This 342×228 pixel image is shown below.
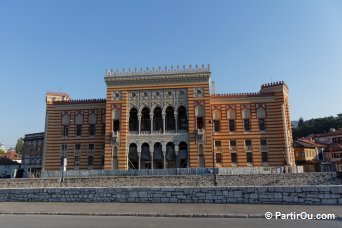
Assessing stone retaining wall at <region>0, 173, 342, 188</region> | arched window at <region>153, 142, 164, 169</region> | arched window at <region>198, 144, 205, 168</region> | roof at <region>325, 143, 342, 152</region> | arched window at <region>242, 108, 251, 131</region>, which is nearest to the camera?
stone retaining wall at <region>0, 173, 342, 188</region>

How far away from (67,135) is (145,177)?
1874 cm

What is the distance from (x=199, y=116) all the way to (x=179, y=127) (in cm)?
381

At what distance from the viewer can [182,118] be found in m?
45.4

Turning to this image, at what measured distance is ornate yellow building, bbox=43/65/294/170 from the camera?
42875 mm

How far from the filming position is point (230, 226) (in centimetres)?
1166

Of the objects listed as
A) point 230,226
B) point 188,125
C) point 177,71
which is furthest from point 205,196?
point 177,71

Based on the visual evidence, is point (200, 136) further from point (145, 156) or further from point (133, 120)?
point (133, 120)

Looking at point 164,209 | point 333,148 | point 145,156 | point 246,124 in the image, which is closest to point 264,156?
point 246,124

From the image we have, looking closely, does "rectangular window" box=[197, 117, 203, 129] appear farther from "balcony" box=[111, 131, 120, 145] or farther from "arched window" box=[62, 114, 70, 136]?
"arched window" box=[62, 114, 70, 136]

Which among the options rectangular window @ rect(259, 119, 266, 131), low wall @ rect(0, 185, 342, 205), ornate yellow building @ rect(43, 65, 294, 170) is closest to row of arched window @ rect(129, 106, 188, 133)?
ornate yellow building @ rect(43, 65, 294, 170)

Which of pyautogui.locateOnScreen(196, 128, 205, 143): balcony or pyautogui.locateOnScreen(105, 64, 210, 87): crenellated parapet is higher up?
pyautogui.locateOnScreen(105, 64, 210, 87): crenellated parapet

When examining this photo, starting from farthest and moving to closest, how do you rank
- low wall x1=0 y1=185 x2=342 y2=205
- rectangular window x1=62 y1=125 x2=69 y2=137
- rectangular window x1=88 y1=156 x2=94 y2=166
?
1. rectangular window x1=62 y1=125 x2=69 y2=137
2. rectangular window x1=88 y1=156 x2=94 y2=166
3. low wall x1=0 y1=185 x2=342 y2=205

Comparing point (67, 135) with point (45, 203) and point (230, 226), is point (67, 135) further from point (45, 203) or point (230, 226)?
point (230, 226)

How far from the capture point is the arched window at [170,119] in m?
45.7
